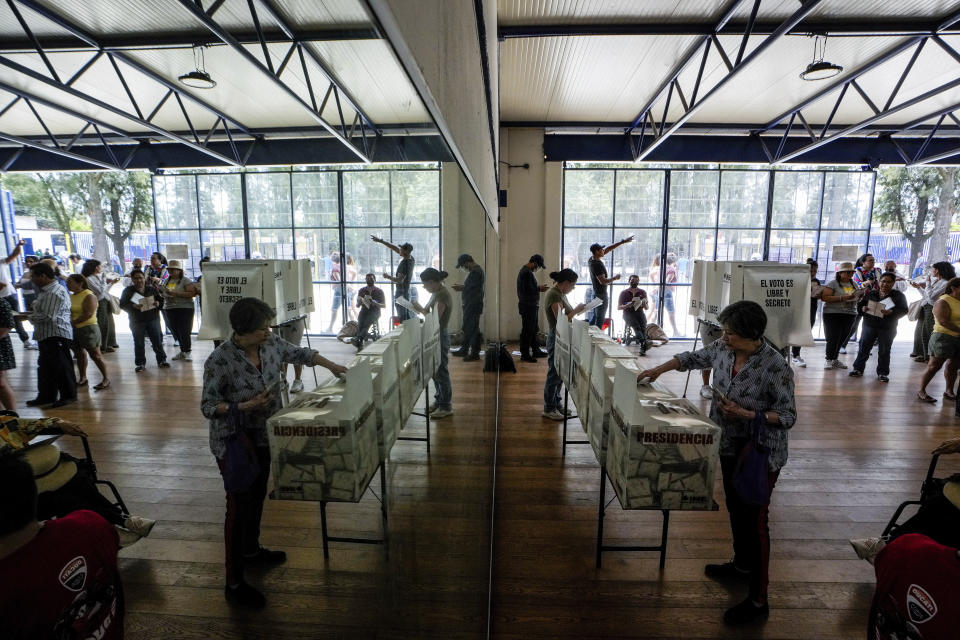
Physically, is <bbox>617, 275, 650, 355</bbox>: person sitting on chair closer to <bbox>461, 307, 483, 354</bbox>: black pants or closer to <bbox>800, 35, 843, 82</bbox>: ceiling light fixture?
<bbox>800, 35, 843, 82</bbox>: ceiling light fixture

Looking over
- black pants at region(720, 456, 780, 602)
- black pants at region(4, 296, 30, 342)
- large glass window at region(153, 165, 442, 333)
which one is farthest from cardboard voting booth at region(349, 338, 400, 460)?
black pants at region(720, 456, 780, 602)

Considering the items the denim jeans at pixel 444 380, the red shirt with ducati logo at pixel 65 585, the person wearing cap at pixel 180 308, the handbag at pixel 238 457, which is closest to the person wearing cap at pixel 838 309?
the denim jeans at pixel 444 380

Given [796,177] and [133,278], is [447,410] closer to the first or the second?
[133,278]

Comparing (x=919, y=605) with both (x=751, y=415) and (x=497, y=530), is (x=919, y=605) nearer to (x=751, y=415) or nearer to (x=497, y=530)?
(x=751, y=415)

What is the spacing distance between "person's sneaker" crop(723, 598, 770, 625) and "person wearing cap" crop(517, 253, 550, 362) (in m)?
4.41

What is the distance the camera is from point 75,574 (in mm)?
612

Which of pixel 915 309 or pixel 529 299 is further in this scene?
pixel 915 309

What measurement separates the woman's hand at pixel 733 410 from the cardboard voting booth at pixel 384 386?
70.0 inches

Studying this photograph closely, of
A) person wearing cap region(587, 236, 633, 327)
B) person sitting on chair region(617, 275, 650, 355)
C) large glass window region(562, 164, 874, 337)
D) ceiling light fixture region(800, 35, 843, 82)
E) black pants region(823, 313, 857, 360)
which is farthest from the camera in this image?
large glass window region(562, 164, 874, 337)

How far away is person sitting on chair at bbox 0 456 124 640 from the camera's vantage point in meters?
0.44

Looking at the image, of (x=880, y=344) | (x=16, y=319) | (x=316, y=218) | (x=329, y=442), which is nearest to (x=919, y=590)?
(x=329, y=442)

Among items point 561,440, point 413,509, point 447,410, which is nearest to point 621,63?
point 561,440

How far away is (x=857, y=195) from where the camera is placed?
9.96 metres

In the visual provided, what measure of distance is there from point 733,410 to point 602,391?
2.08ft
